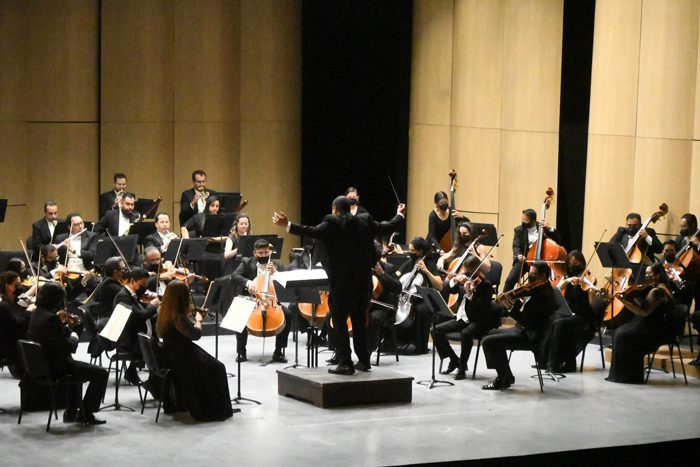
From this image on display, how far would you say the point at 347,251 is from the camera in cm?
802

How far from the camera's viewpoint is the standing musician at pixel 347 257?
8.00m

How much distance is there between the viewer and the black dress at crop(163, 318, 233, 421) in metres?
7.58

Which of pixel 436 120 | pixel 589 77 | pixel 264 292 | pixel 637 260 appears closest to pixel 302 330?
pixel 264 292

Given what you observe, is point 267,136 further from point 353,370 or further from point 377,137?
point 353,370

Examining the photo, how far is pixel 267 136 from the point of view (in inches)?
592

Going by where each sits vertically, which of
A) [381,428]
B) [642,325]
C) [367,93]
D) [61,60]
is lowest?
[381,428]

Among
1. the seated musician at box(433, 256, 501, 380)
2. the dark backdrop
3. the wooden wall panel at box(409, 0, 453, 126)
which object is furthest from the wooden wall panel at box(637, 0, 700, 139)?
the dark backdrop

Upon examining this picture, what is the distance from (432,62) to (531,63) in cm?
151

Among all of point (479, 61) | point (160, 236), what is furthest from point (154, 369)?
point (479, 61)

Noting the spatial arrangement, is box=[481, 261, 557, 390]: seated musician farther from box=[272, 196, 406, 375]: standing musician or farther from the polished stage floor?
box=[272, 196, 406, 375]: standing musician

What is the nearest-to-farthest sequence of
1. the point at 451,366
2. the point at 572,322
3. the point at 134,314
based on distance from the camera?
Result: the point at 134,314 → the point at 451,366 → the point at 572,322

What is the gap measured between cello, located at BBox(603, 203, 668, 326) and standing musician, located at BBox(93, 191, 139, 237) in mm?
5186

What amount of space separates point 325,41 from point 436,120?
1866 millimetres

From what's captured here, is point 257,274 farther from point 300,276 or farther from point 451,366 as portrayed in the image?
point 451,366
